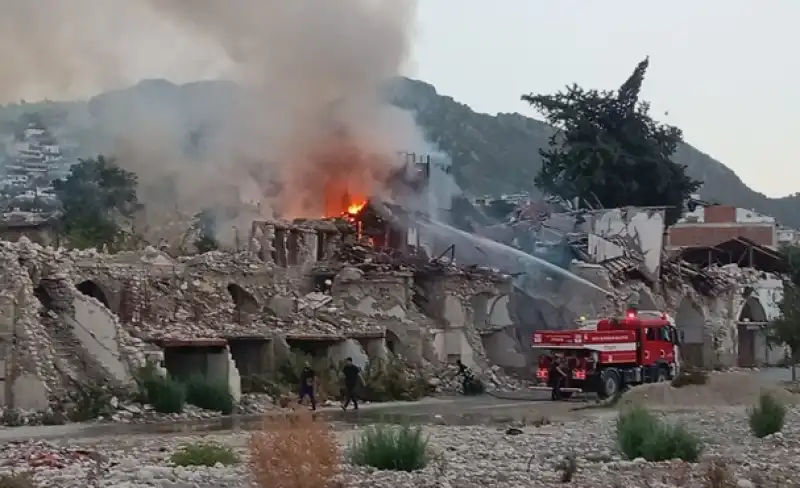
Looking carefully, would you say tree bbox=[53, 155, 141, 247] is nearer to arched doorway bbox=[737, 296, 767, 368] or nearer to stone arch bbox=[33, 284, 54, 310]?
stone arch bbox=[33, 284, 54, 310]

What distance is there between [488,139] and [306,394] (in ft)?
378

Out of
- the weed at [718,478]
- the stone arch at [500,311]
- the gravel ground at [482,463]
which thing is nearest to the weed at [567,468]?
the gravel ground at [482,463]

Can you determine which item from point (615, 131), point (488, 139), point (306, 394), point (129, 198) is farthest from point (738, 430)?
point (488, 139)

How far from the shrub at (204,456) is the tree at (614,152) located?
53.3 m

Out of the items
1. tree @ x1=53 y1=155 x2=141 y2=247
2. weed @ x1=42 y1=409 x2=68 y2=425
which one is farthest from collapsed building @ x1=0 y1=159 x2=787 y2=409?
tree @ x1=53 y1=155 x2=141 y2=247

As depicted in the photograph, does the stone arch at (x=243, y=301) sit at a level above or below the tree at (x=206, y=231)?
below

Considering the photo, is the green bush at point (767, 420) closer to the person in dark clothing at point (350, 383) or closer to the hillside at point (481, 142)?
the person in dark clothing at point (350, 383)

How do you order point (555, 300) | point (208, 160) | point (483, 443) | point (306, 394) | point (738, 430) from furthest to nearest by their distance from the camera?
point (208, 160)
point (555, 300)
point (306, 394)
point (738, 430)
point (483, 443)

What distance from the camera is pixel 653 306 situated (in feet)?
180

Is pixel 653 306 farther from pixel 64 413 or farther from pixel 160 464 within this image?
pixel 160 464

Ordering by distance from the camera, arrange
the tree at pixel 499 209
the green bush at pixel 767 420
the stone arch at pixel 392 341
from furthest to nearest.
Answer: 1. the tree at pixel 499 209
2. the stone arch at pixel 392 341
3. the green bush at pixel 767 420

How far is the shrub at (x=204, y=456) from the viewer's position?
1728 cm

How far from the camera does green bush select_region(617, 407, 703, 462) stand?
60.3 ft

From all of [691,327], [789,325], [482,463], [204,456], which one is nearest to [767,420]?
[482,463]
